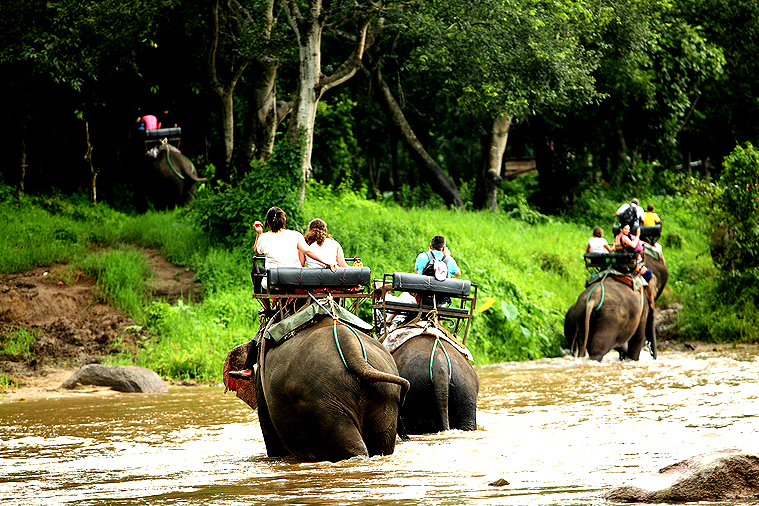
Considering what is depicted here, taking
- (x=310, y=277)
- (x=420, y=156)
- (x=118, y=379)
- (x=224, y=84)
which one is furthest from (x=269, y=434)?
(x=420, y=156)

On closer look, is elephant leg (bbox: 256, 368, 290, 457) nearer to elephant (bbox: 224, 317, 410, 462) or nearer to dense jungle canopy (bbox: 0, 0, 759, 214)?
elephant (bbox: 224, 317, 410, 462)

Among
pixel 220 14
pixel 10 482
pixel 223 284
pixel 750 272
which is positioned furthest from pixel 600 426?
pixel 220 14

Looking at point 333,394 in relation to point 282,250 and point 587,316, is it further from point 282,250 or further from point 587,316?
point 587,316

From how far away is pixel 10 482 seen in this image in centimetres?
657

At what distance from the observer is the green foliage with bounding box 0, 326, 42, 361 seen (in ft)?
46.1

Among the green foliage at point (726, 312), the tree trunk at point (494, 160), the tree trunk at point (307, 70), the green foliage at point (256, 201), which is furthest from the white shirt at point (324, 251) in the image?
the tree trunk at point (494, 160)

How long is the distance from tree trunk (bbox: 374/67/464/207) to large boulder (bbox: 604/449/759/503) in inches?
829

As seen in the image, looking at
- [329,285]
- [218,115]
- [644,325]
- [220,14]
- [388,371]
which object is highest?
[220,14]

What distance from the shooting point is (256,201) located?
1784cm

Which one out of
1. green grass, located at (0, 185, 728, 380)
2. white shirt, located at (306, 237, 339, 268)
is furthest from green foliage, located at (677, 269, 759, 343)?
white shirt, located at (306, 237, 339, 268)

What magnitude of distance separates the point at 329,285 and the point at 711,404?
485 centimetres

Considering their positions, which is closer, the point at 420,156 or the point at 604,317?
the point at 604,317

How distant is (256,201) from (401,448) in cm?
1082

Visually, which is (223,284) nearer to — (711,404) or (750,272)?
(711,404)
